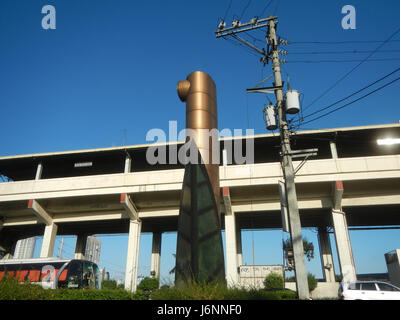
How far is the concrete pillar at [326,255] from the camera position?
27.3 m

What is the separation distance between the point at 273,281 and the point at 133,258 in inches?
524

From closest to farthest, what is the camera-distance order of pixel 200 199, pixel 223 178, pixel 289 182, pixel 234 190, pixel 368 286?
pixel 289 182 < pixel 200 199 < pixel 368 286 < pixel 223 178 < pixel 234 190

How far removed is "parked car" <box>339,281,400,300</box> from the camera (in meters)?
13.5

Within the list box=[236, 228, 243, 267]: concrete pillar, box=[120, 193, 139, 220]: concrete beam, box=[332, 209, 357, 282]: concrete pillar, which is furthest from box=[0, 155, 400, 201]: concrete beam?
box=[236, 228, 243, 267]: concrete pillar

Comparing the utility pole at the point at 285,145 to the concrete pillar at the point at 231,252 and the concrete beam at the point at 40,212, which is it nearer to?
the concrete pillar at the point at 231,252

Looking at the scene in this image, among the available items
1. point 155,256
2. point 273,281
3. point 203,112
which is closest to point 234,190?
point 273,281

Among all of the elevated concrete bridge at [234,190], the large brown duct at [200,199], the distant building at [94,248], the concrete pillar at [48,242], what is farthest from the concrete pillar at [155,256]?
the distant building at [94,248]

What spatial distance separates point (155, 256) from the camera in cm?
3244

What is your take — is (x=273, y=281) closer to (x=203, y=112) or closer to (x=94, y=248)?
(x=203, y=112)

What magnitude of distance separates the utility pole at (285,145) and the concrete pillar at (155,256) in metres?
23.0

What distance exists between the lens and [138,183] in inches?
990

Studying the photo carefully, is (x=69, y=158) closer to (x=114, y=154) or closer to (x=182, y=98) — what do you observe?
(x=114, y=154)

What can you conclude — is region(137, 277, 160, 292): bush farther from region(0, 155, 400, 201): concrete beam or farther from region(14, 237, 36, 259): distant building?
region(14, 237, 36, 259): distant building
